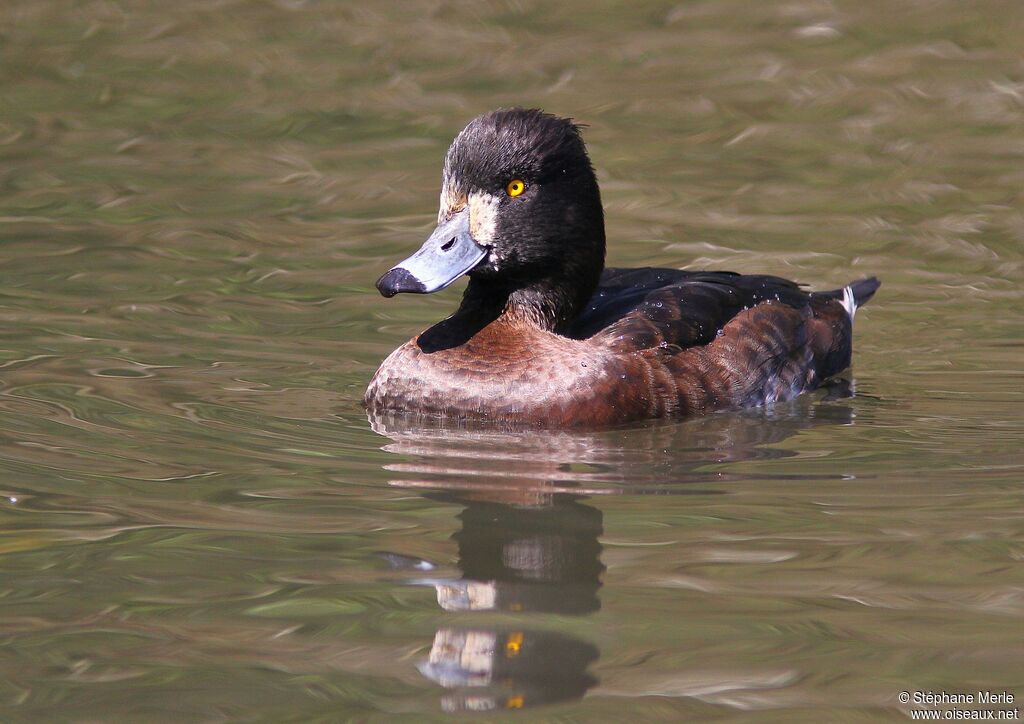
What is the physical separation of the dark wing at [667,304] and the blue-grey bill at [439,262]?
30.6 inches

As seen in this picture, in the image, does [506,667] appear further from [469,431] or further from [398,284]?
[398,284]

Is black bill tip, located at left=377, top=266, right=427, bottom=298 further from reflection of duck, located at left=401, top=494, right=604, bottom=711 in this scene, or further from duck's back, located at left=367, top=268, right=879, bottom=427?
reflection of duck, located at left=401, top=494, right=604, bottom=711

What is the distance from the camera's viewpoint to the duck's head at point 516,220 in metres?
6.84

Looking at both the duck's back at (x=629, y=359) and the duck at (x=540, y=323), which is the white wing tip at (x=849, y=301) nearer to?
the duck's back at (x=629, y=359)

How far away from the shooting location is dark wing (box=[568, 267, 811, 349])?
7.38 m

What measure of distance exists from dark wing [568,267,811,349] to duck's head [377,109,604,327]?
26 cm

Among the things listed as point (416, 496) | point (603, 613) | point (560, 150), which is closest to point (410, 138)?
point (560, 150)

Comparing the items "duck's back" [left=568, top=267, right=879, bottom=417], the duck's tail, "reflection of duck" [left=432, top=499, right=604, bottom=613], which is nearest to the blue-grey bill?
"duck's back" [left=568, top=267, right=879, bottom=417]

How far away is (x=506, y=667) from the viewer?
13.9 ft

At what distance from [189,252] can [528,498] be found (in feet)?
15.7

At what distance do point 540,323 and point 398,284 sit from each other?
2.78 feet

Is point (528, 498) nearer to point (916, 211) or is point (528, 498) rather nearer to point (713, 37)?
point (916, 211)

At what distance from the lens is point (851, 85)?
12875 millimetres

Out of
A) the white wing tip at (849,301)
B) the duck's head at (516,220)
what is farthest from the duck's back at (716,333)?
the duck's head at (516,220)
